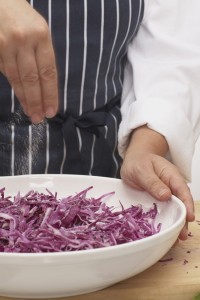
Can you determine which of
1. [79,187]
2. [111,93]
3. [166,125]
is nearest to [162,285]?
[79,187]

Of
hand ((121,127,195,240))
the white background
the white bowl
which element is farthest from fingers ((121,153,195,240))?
the white background

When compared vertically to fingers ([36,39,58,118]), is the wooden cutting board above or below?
below

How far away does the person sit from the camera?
1.20 metres

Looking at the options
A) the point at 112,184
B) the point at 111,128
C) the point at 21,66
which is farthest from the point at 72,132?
the point at 21,66

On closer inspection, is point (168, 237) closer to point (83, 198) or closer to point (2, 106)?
point (83, 198)

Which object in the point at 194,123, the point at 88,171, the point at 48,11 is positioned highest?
the point at 48,11

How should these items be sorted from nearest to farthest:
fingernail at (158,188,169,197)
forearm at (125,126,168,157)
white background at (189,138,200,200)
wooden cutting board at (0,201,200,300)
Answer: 1. wooden cutting board at (0,201,200,300)
2. fingernail at (158,188,169,197)
3. forearm at (125,126,168,157)
4. white background at (189,138,200,200)

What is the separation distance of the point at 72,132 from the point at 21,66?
0.41 meters

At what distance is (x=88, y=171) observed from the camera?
4.21 feet

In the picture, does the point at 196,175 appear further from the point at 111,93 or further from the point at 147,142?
the point at 147,142

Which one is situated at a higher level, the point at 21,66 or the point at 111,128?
the point at 21,66

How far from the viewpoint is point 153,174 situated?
3.25 feet

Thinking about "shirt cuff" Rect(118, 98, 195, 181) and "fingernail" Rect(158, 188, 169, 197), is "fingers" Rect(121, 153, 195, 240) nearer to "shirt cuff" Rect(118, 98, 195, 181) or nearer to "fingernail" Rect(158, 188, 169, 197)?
"fingernail" Rect(158, 188, 169, 197)

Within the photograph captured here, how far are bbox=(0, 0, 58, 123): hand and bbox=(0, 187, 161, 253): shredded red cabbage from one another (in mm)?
153
